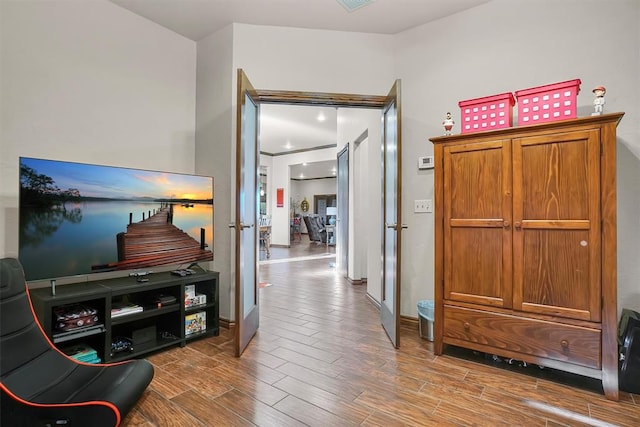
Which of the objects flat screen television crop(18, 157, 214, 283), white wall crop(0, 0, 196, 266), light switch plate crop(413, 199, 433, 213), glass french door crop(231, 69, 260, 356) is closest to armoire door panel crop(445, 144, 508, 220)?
light switch plate crop(413, 199, 433, 213)

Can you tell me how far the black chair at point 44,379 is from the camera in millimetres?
1321

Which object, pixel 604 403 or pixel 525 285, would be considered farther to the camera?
pixel 525 285

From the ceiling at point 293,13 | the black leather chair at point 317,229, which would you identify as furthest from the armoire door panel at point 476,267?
the black leather chair at point 317,229

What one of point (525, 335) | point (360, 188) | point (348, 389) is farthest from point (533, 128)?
point (360, 188)

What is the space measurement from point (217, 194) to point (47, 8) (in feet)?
5.91

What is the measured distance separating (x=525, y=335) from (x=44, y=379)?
2.79 metres

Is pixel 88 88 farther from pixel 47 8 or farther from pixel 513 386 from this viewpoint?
pixel 513 386

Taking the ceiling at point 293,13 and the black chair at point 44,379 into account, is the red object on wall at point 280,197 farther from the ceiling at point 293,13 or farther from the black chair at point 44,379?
the black chair at point 44,379

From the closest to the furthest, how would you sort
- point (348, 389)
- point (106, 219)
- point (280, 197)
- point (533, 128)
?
point (348, 389) < point (533, 128) < point (106, 219) < point (280, 197)

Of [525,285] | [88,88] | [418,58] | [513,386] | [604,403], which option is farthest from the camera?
[418,58]

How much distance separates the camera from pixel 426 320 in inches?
103

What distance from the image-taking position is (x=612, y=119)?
5.85ft

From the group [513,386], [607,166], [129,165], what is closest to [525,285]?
[513,386]

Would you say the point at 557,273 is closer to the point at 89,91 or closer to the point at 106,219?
the point at 106,219
